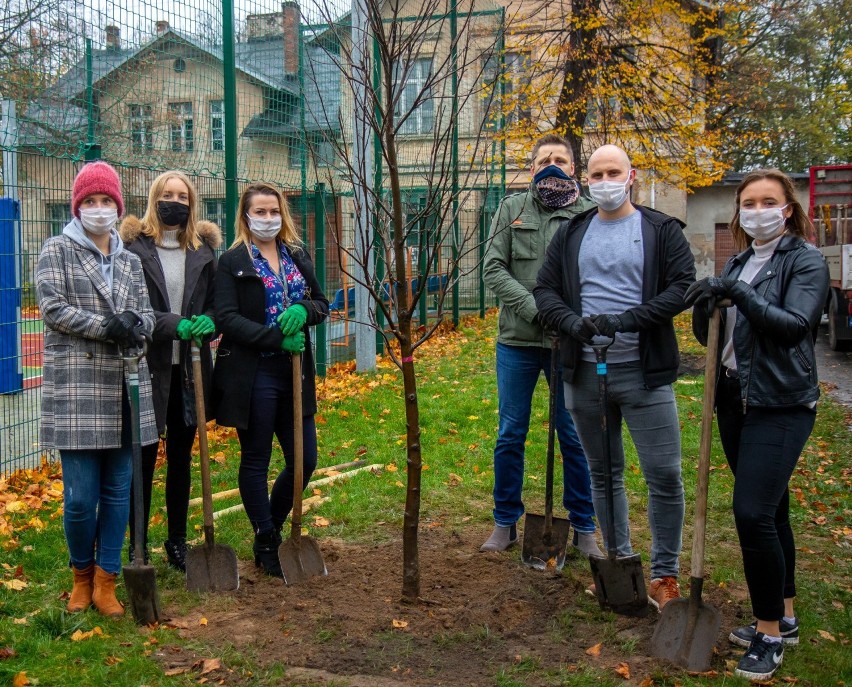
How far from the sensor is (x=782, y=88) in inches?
1259

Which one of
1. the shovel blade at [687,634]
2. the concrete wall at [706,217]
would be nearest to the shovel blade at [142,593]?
the shovel blade at [687,634]

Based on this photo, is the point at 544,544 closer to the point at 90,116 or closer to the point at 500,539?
the point at 500,539

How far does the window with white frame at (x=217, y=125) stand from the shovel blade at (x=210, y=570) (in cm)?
429

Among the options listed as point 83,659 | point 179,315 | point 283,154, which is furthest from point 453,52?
point 283,154

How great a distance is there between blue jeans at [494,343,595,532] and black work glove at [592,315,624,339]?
983mm

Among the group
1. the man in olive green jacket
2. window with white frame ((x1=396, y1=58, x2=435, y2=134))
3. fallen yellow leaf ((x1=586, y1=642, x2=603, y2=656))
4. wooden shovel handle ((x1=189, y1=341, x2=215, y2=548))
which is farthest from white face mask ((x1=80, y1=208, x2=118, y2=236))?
fallen yellow leaf ((x1=586, y1=642, x2=603, y2=656))

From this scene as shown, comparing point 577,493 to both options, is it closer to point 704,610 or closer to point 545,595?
point 545,595

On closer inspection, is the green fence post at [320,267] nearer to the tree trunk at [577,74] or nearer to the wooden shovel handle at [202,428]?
the wooden shovel handle at [202,428]

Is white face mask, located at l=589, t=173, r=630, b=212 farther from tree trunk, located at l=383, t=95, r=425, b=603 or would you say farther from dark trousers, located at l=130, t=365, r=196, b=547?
dark trousers, located at l=130, t=365, r=196, b=547

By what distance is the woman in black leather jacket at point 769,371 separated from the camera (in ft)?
11.7

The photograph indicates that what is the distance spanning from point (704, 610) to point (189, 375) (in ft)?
8.82

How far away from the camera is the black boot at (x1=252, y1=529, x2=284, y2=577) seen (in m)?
4.67

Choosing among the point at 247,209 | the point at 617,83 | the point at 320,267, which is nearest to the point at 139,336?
the point at 247,209

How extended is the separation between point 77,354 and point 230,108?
15.0 ft
